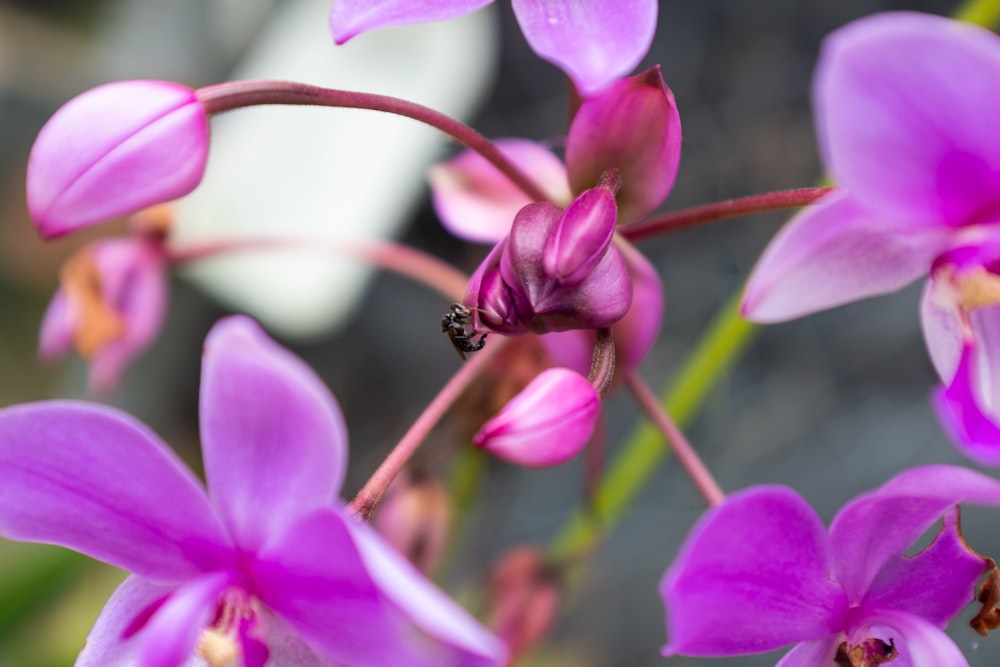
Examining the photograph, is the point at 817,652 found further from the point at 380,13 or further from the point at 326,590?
the point at 380,13

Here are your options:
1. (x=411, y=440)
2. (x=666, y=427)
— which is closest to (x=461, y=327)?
(x=411, y=440)

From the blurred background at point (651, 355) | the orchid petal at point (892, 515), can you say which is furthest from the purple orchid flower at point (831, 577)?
the blurred background at point (651, 355)

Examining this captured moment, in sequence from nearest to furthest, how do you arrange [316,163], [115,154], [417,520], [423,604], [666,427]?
[423,604], [115,154], [666,427], [417,520], [316,163]

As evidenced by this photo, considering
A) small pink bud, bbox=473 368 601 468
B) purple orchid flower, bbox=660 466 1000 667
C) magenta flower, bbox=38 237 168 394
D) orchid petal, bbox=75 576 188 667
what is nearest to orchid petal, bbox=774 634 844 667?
purple orchid flower, bbox=660 466 1000 667

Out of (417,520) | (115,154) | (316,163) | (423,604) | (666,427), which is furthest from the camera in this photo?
(316,163)

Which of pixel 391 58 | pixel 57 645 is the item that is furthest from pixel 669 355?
pixel 57 645

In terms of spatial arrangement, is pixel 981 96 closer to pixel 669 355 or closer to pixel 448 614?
pixel 448 614
